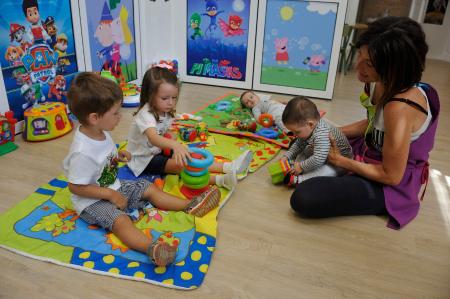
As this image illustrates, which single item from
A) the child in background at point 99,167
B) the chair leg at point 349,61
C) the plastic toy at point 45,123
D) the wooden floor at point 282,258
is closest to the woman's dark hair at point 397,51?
the wooden floor at point 282,258

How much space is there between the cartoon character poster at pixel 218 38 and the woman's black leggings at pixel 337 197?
2.39 m

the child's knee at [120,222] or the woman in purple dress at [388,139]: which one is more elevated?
the woman in purple dress at [388,139]

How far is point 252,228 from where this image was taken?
5.32ft

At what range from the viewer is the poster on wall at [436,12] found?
6.66 m

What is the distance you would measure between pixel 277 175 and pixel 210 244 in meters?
0.65

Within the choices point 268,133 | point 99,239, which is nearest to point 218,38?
point 268,133

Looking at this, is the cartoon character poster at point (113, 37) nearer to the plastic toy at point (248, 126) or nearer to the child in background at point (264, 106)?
the child in background at point (264, 106)

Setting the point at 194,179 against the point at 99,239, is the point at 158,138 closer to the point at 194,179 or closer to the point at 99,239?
the point at 194,179

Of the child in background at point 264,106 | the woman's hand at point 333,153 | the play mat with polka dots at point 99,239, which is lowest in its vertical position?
the play mat with polka dots at point 99,239

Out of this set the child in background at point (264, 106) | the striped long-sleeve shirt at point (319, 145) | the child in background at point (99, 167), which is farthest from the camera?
the child in background at point (264, 106)

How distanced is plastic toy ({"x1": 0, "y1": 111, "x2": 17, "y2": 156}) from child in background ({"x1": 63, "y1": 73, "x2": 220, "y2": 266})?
3.36 ft

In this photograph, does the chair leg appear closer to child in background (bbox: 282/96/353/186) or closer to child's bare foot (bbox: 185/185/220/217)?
child in background (bbox: 282/96/353/186)

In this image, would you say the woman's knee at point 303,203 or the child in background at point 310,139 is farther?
the child in background at point 310,139

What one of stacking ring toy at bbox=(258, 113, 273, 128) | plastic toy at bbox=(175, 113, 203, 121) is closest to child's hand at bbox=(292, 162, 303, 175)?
stacking ring toy at bbox=(258, 113, 273, 128)
